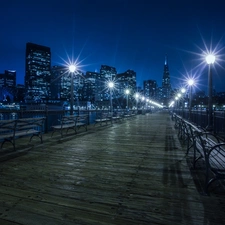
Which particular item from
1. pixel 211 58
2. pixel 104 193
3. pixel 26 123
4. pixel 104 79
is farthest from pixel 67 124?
pixel 104 79

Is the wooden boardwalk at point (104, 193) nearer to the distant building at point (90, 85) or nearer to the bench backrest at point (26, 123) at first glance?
the bench backrest at point (26, 123)

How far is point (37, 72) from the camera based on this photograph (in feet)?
489

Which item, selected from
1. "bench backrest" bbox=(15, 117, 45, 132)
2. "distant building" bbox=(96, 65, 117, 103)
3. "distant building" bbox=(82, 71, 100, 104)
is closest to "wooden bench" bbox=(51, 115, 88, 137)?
"bench backrest" bbox=(15, 117, 45, 132)

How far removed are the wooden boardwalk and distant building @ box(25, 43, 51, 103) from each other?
459 feet

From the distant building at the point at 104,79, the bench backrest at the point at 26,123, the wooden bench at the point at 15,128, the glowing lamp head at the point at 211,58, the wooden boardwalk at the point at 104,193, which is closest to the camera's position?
the wooden boardwalk at the point at 104,193

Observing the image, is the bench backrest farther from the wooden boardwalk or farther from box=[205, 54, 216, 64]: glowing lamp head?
box=[205, 54, 216, 64]: glowing lamp head

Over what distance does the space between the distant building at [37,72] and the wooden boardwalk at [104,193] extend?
13988cm

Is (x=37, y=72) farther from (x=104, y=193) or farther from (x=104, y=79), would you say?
(x=104, y=193)

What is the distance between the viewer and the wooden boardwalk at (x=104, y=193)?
270 cm

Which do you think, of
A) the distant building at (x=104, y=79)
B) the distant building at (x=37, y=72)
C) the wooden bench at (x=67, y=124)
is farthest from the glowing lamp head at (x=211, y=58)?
the distant building at (x=37, y=72)

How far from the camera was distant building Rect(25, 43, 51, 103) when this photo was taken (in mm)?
141125

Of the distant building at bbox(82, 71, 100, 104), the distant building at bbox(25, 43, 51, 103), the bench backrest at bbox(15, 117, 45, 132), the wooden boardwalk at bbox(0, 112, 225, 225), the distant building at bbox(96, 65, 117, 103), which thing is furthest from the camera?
the distant building at bbox(82, 71, 100, 104)

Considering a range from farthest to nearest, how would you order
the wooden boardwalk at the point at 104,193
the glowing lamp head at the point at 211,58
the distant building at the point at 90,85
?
the distant building at the point at 90,85, the glowing lamp head at the point at 211,58, the wooden boardwalk at the point at 104,193

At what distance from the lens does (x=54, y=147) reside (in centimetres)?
720
